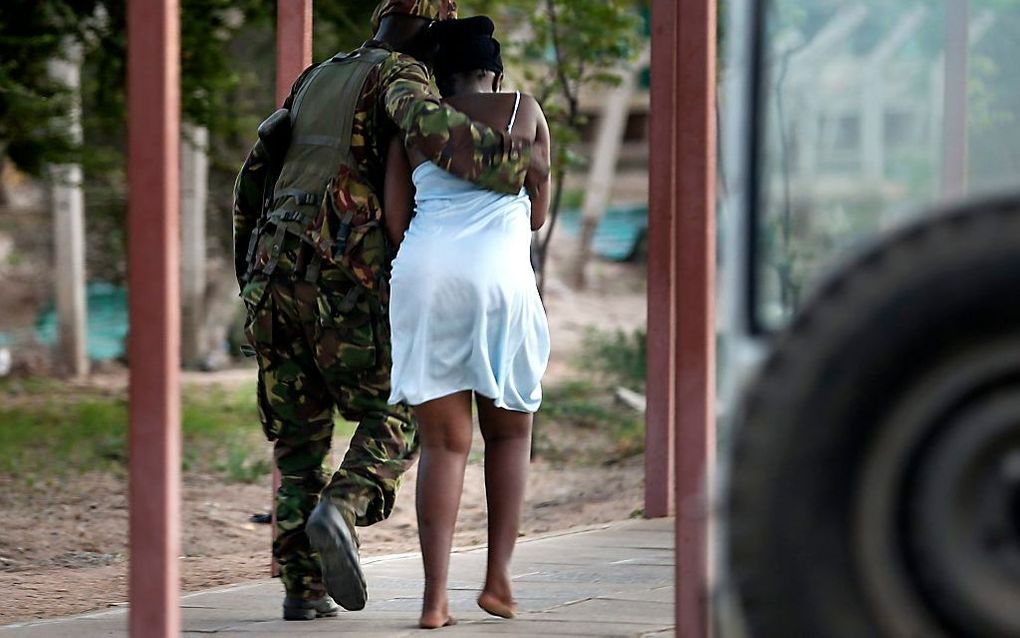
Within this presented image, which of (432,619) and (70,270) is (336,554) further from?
(70,270)

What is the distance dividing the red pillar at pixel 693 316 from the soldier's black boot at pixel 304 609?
1.28 m

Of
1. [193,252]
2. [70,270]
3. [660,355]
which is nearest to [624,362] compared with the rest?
[193,252]

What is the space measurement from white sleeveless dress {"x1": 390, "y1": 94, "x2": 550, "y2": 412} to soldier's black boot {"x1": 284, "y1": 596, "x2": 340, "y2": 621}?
0.74 metres

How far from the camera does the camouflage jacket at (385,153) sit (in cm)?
419

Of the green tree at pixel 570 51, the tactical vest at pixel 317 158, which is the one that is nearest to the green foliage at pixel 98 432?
the green tree at pixel 570 51

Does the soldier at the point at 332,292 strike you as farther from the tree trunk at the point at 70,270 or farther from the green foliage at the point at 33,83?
the tree trunk at the point at 70,270

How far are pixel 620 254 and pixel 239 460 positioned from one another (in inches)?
530

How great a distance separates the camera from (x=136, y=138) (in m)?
3.40

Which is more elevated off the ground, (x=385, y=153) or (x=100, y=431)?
(x=385, y=153)

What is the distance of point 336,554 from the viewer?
425 cm

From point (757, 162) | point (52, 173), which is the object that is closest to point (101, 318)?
point (52, 173)

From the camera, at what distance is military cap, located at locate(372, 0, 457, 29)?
451 cm

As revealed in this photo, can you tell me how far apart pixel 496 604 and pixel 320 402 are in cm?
75

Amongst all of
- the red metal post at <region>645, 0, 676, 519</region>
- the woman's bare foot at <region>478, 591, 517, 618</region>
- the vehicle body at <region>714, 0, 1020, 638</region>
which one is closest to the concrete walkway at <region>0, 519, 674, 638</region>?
the woman's bare foot at <region>478, 591, 517, 618</region>
